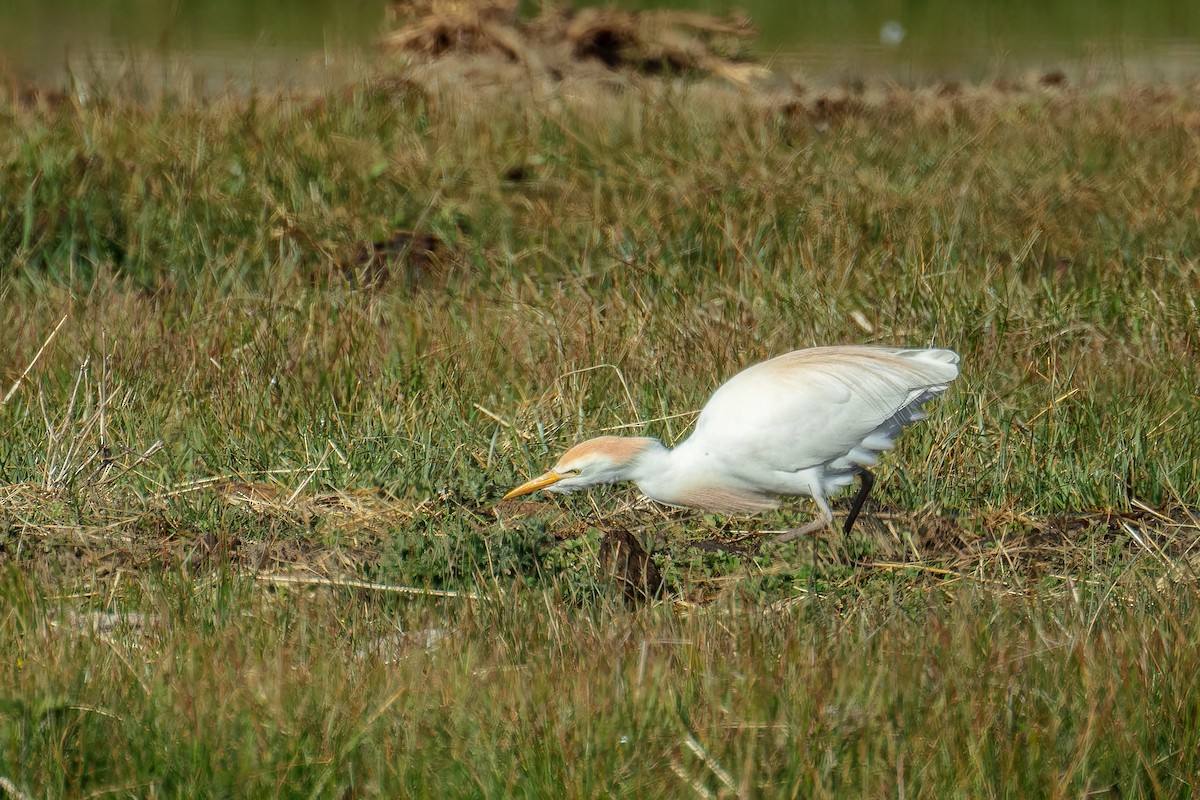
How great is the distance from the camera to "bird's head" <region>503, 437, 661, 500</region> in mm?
3639

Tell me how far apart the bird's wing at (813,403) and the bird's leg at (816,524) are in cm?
10

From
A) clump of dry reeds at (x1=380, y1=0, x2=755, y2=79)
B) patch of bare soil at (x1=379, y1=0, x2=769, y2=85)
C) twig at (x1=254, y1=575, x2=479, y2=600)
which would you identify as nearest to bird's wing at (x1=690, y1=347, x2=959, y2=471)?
twig at (x1=254, y1=575, x2=479, y2=600)

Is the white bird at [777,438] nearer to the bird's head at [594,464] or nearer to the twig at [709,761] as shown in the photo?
the bird's head at [594,464]

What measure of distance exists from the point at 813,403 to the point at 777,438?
0.40ft

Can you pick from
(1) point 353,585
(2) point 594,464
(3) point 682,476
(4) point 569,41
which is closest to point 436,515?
(1) point 353,585

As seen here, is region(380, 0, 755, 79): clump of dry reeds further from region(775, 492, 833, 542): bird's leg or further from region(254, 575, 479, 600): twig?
region(254, 575, 479, 600): twig

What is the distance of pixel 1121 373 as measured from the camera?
5074mm

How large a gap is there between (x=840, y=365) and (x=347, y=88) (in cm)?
481

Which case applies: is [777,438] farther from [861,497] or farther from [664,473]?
[861,497]

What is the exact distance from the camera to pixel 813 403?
3744mm

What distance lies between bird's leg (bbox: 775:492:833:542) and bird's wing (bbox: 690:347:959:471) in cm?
10

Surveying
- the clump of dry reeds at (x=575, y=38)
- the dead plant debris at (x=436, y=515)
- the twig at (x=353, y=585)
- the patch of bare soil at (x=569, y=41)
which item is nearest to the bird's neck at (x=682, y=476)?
the dead plant debris at (x=436, y=515)

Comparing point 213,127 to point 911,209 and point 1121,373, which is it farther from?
point 1121,373

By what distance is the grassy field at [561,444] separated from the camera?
108 inches
